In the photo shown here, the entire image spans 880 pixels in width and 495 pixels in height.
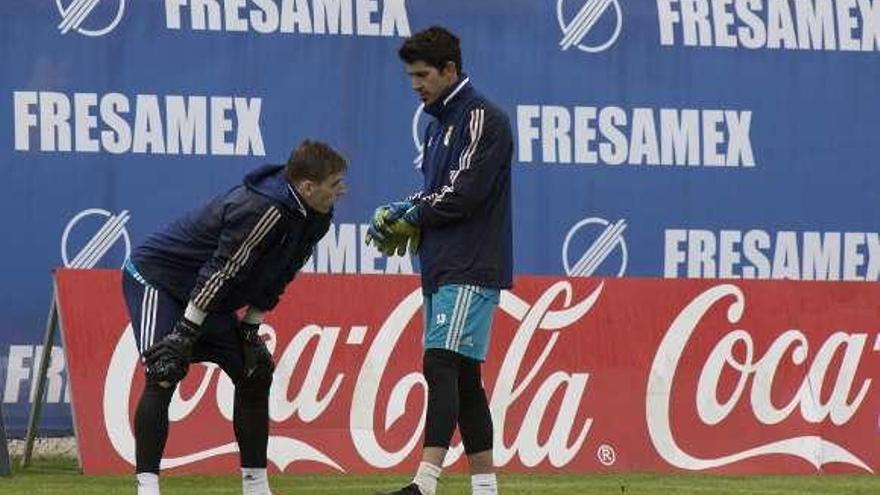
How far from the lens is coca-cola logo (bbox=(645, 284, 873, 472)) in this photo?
11.2m

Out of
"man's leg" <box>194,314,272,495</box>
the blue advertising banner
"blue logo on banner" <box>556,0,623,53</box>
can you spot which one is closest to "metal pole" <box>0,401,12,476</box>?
the blue advertising banner

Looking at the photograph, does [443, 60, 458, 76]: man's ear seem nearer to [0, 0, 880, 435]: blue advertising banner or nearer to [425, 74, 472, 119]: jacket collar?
[425, 74, 472, 119]: jacket collar

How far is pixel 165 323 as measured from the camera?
8172 mm

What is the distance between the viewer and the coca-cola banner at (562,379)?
10.7 m

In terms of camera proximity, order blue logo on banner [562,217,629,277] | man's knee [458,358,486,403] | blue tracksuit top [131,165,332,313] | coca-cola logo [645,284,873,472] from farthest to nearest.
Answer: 1. blue logo on banner [562,217,629,277]
2. coca-cola logo [645,284,873,472]
3. man's knee [458,358,486,403]
4. blue tracksuit top [131,165,332,313]

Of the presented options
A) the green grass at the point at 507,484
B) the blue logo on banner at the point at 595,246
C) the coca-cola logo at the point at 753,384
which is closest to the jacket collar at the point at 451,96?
the green grass at the point at 507,484

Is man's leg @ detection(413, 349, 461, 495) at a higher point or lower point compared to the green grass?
higher

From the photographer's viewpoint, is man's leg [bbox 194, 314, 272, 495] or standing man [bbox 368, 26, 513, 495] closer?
standing man [bbox 368, 26, 513, 495]

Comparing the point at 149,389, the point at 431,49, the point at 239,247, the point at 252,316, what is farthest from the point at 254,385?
the point at 431,49

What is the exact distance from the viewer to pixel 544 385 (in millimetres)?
11094

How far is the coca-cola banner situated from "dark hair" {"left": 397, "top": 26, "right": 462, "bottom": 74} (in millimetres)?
3011

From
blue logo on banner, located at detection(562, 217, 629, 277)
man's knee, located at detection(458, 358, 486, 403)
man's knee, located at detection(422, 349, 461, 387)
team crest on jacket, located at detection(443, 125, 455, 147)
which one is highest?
team crest on jacket, located at detection(443, 125, 455, 147)

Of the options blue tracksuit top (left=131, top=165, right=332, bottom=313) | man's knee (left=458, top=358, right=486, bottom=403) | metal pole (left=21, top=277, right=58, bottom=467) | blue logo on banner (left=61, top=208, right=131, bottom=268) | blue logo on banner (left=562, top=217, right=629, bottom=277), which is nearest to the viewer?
blue tracksuit top (left=131, top=165, right=332, bottom=313)

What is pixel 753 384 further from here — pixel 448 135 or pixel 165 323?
pixel 165 323
